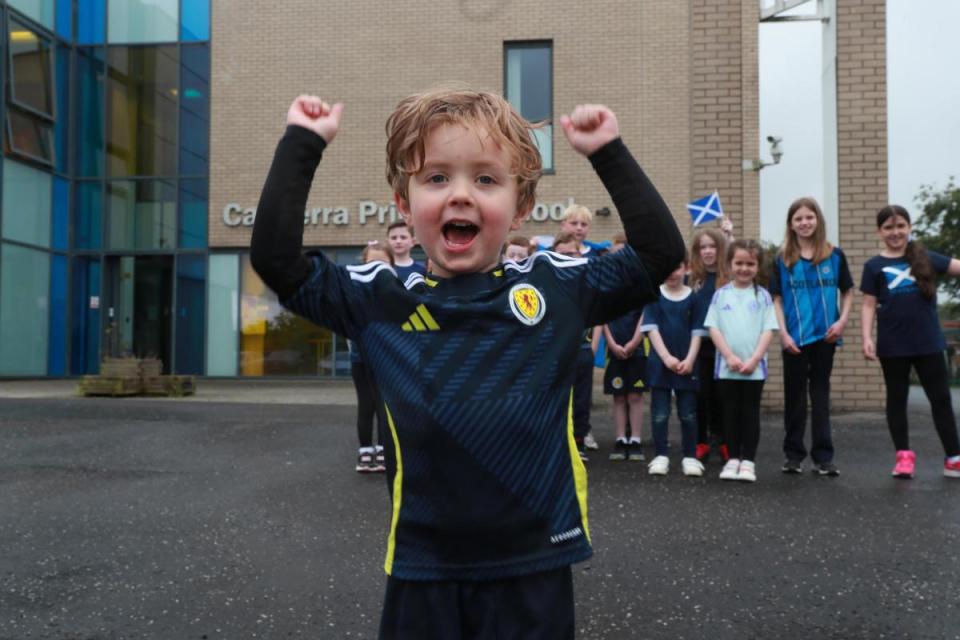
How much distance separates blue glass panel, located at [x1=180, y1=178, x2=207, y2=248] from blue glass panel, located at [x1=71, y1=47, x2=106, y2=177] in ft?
7.06

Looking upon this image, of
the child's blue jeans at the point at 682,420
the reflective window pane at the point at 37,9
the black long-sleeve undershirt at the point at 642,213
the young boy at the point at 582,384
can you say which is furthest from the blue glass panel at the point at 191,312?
the black long-sleeve undershirt at the point at 642,213

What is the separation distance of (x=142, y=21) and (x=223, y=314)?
6275 mm

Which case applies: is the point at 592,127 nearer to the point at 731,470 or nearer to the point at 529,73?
the point at 731,470

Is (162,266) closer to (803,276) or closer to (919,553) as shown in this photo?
(803,276)

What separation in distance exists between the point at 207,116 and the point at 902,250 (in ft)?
45.1

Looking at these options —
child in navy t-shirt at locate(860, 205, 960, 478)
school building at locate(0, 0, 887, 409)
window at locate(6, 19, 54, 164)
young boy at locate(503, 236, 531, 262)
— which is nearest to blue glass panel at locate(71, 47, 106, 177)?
school building at locate(0, 0, 887, 409)

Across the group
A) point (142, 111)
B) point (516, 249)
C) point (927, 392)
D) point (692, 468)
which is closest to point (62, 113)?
point (142, 111)

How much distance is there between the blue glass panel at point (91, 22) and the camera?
17000mm

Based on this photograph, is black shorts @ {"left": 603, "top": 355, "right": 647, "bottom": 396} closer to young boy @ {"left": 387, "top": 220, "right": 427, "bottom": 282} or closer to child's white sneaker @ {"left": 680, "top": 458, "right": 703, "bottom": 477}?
child's white sneaker @ {"left": 680, "top": 458, "right": 703, "bottom": 477}

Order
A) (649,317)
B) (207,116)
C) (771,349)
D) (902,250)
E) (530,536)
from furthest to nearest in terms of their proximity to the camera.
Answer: (207,116)
(771,349)
(649,317)
(902,250)
(530,536)

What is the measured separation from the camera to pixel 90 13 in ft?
55.8

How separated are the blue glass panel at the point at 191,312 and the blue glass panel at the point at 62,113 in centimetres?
326

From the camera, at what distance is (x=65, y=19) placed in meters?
16.8

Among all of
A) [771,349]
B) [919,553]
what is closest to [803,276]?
[919,553]
